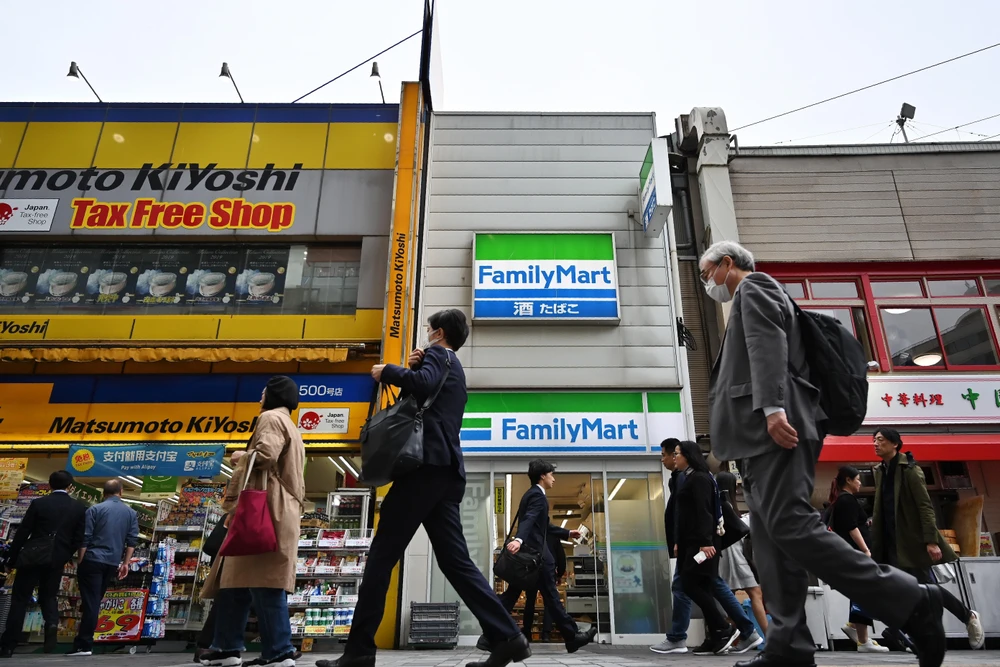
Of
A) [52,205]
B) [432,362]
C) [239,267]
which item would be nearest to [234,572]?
[432,362]

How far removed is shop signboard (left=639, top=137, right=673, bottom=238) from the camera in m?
9.68

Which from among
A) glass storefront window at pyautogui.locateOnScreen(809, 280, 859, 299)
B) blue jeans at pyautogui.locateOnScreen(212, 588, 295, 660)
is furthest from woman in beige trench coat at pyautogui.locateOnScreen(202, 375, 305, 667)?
glass storefront window at pyautogui.locateOnScreen(809, 280, 859, 299)

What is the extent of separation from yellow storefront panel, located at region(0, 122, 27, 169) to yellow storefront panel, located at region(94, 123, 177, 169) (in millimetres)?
1513

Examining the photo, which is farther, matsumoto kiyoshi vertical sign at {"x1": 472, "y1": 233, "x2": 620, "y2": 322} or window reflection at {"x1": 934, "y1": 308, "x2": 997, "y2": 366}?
window reflection at {"x1": 934, "y1": 308, "x2": 997, "y2": 366}

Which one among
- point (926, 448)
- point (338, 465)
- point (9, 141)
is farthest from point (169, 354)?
point (926, 448)

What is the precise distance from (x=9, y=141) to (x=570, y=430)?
11281 mm

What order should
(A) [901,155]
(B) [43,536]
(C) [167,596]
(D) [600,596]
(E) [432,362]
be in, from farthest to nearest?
(A) [901,155]
(D) [600,596]
(C) [167,596]
(B) [43,536]
(E) [432,362]

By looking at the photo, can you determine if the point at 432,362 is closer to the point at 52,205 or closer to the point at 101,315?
the point at 101,315

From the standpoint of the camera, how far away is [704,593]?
224 inches

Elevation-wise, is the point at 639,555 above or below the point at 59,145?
below

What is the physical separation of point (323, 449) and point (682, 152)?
8.38 m

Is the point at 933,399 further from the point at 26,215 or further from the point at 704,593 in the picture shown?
the point at 26,215

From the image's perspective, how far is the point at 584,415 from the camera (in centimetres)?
938

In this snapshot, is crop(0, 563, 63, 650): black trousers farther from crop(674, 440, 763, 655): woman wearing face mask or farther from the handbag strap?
crop(674, 440, 763, 655): woman wearing face mask
